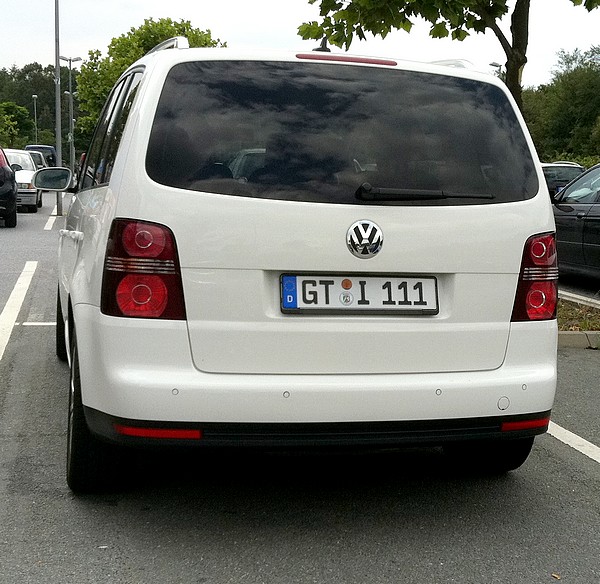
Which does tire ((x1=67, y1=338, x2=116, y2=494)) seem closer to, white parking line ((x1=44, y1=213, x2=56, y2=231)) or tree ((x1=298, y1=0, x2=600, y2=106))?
tree ((x1=298, y1=0, x2=600, y2=106))

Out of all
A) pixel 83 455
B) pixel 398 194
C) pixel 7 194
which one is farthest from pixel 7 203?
pixel 398 194

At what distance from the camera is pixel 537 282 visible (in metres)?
4.04

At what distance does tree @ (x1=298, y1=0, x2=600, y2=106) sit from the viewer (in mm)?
9516

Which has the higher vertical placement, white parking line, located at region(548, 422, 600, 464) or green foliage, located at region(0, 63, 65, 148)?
white parking line, located at region(548, 422, 600, 464)

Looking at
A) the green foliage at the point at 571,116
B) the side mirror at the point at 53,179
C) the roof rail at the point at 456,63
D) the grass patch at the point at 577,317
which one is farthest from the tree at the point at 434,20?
the green foliage at the point at 571,116

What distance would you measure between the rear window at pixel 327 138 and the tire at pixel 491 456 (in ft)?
3.90

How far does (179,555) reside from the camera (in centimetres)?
374

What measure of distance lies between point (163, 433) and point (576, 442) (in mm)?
2656

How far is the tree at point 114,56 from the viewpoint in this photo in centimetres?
7169

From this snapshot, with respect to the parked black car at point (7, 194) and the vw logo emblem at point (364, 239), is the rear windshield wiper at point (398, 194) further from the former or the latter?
the parked black car at point (7, 194)

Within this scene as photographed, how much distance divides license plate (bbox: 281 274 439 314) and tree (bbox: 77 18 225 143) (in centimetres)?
6951

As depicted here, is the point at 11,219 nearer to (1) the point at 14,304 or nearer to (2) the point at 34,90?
(1) the point at 14,304

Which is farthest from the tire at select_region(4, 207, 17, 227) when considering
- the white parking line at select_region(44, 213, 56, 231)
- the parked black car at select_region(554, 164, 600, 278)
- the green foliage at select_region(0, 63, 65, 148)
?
the green foliage at select_region(0, 63, 65, 148)

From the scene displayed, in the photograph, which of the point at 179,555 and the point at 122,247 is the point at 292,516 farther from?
the point at 122,247
